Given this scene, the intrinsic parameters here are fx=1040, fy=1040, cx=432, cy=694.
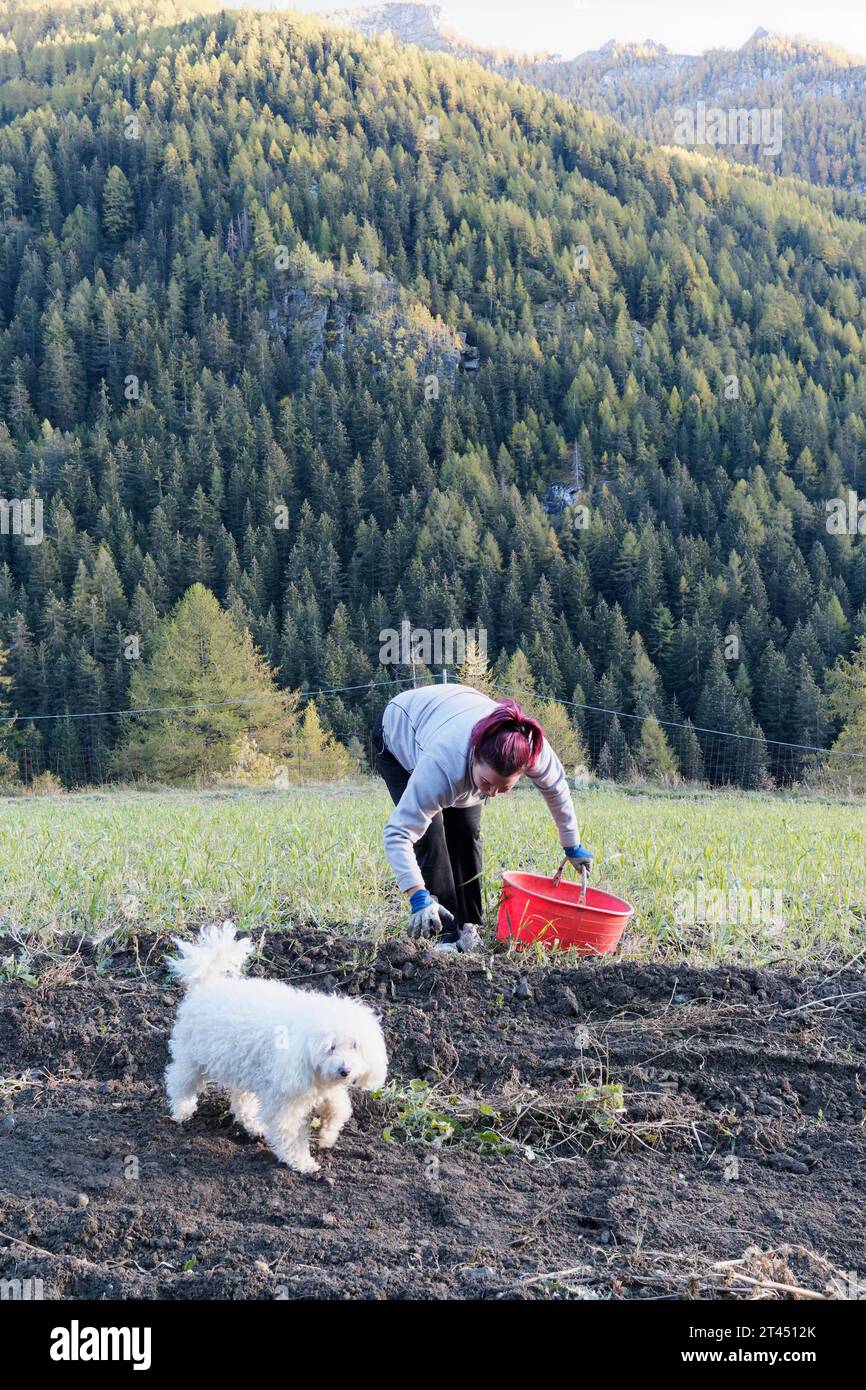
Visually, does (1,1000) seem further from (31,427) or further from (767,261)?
(767,261)

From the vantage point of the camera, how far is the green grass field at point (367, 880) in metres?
5.15

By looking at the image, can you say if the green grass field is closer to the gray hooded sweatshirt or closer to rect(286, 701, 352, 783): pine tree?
the gray hooded sweatshirt

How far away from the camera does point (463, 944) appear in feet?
16.2

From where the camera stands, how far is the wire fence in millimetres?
42406

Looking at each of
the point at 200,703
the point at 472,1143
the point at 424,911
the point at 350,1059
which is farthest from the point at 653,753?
the point at 350,1059

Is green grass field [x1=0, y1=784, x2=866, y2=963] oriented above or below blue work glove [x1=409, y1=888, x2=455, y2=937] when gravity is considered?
below

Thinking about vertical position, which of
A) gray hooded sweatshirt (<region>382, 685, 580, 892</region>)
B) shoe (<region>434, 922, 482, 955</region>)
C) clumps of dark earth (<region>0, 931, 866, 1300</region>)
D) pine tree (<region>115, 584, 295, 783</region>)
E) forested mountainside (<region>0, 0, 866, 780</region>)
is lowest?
pine tree (<region>115, 584, 295, 783</region>)

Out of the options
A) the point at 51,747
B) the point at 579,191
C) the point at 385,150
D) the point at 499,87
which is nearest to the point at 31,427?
the point at 51,747

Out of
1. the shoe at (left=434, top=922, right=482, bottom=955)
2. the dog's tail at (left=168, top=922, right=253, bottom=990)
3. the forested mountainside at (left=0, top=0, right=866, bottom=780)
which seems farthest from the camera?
the forested mountainside at (left=0, top=0, right=866, bottom=780)

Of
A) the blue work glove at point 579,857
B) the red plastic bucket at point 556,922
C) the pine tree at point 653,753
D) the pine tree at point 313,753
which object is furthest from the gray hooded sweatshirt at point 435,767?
the pine tree at point 653,753

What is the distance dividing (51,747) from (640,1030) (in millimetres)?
54953

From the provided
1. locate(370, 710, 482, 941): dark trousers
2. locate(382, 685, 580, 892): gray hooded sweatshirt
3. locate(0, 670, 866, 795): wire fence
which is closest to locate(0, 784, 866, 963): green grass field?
locate(370, 710, 482, 941): dark trousers

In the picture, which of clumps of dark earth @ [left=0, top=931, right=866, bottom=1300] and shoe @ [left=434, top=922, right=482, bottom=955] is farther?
shoe @ [left=434, top=922, right=482, bottom=955]

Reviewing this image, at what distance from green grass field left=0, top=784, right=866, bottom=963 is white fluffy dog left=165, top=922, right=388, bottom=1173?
1.51 m
